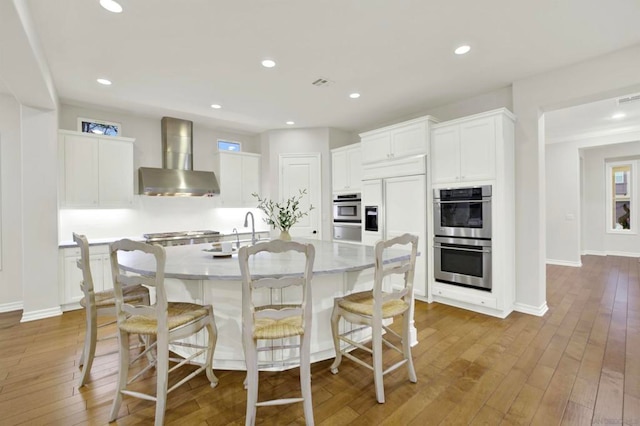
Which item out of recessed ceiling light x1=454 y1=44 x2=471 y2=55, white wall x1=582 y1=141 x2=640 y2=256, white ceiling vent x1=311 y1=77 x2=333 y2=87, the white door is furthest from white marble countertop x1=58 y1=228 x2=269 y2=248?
white wall x1=582 y1=141 x2=640 y2=256

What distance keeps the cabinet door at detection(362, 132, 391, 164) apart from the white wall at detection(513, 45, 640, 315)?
1.65 metres

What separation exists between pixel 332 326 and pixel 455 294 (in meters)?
2.30

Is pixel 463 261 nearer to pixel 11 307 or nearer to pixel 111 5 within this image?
pixel 111 5

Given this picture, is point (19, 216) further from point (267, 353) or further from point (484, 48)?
point (484, 48)

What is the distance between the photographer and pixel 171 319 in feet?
6.21

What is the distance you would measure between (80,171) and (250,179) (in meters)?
2.63

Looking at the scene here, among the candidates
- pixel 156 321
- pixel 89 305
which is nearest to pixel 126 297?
pixel 89 305

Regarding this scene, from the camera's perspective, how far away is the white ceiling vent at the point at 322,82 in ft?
11.9

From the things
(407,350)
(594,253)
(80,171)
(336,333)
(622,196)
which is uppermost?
(80,171)

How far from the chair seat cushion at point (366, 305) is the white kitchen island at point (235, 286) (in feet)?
0.65

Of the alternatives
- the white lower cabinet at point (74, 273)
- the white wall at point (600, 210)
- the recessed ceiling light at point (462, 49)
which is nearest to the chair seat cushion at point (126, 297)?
the white lower cabinet at point (74, 273)

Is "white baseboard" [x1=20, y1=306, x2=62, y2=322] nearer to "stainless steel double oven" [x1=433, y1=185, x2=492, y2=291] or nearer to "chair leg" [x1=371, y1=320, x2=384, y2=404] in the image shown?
"chair leg" [x1=371, y1=320, x2=384, y2=404]

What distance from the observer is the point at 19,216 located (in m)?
4.00

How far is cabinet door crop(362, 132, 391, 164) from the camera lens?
450 centimetres
